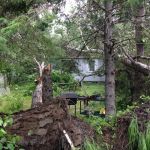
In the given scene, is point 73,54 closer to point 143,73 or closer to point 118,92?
point 143,73

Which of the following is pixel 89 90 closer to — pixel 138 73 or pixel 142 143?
pixel 138 73

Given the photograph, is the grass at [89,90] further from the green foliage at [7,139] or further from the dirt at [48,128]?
the green foliage at [7,139]

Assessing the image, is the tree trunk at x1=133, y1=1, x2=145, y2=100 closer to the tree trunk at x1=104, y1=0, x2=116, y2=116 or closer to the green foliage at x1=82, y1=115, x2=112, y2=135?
the tree trunk at x1=104, y1=0, x2=116, y2=116

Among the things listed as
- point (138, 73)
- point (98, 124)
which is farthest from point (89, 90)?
point (98, 124)

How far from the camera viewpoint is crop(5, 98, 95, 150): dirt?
518cm

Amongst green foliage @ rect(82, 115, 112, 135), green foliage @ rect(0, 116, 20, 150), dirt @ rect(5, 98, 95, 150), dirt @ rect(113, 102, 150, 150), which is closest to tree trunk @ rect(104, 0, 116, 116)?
green foliage @ rect(82, 115, 112, 135)

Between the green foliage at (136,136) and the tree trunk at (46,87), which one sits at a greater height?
the tree trunk at (46,87)

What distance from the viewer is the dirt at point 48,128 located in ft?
17.0

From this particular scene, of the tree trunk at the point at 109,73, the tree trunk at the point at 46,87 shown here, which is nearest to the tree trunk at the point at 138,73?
the tree trunk at the point at 109,73

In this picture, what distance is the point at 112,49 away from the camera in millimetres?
10859

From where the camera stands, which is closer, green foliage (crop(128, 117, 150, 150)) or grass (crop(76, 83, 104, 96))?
green foliage (crop(128, 117, 150, 150))

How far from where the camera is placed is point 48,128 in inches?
208

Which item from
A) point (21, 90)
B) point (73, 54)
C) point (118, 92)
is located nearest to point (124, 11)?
point (73, 54)


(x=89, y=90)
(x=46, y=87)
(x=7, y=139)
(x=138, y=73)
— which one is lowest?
(x=89, y=90)
